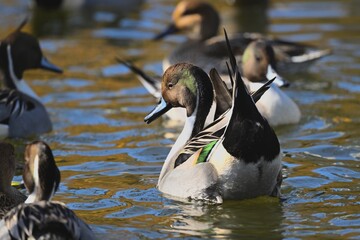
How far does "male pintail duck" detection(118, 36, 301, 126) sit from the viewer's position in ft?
35.2

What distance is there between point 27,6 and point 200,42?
5.98m

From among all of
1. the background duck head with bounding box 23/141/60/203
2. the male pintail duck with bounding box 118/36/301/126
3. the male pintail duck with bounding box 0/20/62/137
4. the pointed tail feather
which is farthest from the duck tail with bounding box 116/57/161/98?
the background duck head with bounding box 23/141/60/203

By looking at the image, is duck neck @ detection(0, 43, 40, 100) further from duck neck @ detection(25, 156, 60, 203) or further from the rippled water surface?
duck neck @ detection(25, 156, 60, 203)

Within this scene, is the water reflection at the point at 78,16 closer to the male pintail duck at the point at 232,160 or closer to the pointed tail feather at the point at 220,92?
the pointed tail feather at the point at 220,92

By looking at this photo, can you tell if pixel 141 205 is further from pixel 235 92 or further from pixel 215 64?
pixel 215 64

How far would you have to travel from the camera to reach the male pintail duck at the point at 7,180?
7.27 m

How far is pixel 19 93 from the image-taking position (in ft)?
36.1

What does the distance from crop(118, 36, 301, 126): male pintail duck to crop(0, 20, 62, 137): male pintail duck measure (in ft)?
4.73

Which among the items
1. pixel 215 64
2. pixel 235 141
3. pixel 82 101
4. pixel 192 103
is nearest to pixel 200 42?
pixel 215 64

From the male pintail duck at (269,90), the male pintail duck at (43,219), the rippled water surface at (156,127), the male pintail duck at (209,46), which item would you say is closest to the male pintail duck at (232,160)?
the rippled water surface at (156,127)

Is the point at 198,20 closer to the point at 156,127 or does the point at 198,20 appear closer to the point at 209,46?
the point at 209,46

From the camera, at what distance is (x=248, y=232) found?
23.4ft

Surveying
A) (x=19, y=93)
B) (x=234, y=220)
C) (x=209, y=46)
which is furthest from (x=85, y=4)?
(x=234, y=220)

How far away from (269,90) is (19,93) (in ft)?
8.25
